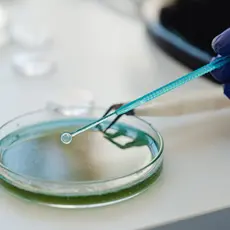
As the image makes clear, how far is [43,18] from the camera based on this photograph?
2.73ft

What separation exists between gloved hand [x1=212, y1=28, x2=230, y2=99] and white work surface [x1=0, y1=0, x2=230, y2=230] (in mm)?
45

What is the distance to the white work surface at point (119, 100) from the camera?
16.2 inches

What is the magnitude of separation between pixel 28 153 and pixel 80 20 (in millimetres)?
392

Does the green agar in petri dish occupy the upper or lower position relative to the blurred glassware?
upper

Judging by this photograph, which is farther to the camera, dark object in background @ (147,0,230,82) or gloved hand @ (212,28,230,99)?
dark object in background @ (147,0,230,82)

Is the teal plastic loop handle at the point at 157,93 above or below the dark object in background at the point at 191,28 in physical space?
above

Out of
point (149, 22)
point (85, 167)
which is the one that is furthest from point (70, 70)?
point (85, 167)

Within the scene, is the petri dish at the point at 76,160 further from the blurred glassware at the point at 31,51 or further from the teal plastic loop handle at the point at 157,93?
the blurred glassware at the point at 31,51

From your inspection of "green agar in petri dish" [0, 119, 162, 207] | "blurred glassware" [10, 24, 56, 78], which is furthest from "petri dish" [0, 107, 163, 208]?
"blurred glassware" [10, 24, 56, 78]

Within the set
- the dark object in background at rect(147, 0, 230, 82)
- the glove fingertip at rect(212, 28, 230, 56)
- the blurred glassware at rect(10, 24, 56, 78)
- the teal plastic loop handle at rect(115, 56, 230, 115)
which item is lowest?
the blurred glassware at rect(10, 24, 56, 78)

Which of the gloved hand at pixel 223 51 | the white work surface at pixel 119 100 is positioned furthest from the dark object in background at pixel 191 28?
the gloved hand at pixel 223 51

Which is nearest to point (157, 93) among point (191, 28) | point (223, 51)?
point (223, 51)

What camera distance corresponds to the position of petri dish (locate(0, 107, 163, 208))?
42 cm

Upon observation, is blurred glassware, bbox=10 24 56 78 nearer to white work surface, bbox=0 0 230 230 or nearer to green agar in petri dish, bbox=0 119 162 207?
white work surface, bbox=0 0 230 230
